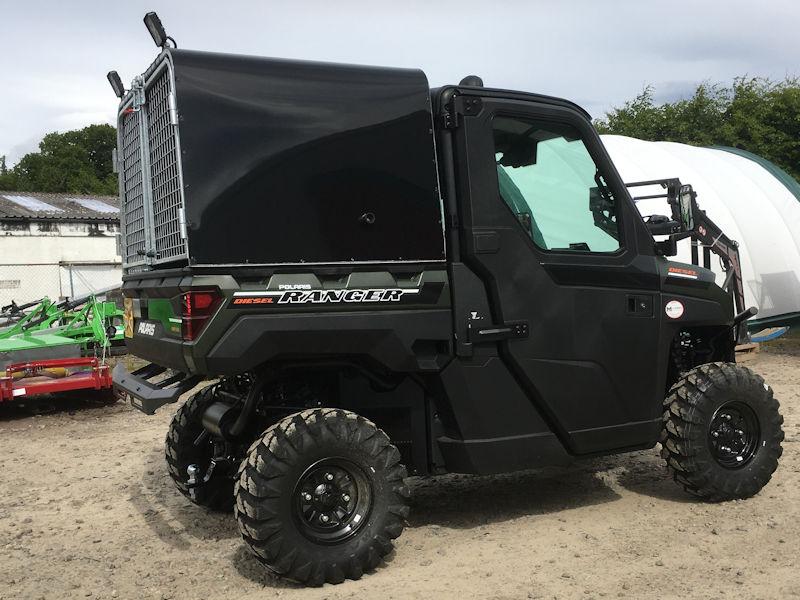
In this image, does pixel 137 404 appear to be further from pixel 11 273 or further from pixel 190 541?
pixel 11 273

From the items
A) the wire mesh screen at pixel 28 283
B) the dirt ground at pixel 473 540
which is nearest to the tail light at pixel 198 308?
the dirt ground at pixel 473 540

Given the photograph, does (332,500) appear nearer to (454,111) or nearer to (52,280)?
(454,111)

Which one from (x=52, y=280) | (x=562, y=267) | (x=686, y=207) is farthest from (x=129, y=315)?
(x=52, y=280)

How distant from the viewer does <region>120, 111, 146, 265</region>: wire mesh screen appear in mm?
5094

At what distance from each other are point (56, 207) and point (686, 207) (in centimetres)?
2681

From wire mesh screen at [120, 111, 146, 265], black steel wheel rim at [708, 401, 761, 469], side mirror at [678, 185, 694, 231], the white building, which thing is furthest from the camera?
the white building

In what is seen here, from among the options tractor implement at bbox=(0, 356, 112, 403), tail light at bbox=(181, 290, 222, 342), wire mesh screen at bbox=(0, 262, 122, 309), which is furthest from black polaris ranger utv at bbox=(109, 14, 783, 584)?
wire mesh screen at bbox=(0, 262, 122, 309)

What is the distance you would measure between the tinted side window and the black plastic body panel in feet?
1.96

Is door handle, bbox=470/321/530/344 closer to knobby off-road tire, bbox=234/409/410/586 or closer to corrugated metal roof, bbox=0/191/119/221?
knobby off-road tire, bbox=234/409/410/586

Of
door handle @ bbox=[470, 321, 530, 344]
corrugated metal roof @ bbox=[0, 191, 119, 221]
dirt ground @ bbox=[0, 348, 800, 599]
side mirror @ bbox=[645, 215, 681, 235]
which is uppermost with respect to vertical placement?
corrugated metal roof @ bbox=[0, 191, 119, 221]

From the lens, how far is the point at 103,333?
35.9 feet

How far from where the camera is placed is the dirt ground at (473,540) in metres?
4.19

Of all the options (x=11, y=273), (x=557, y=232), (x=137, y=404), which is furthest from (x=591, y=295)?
(x=11, y=273)

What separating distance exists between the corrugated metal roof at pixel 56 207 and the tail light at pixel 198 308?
69.6ft
